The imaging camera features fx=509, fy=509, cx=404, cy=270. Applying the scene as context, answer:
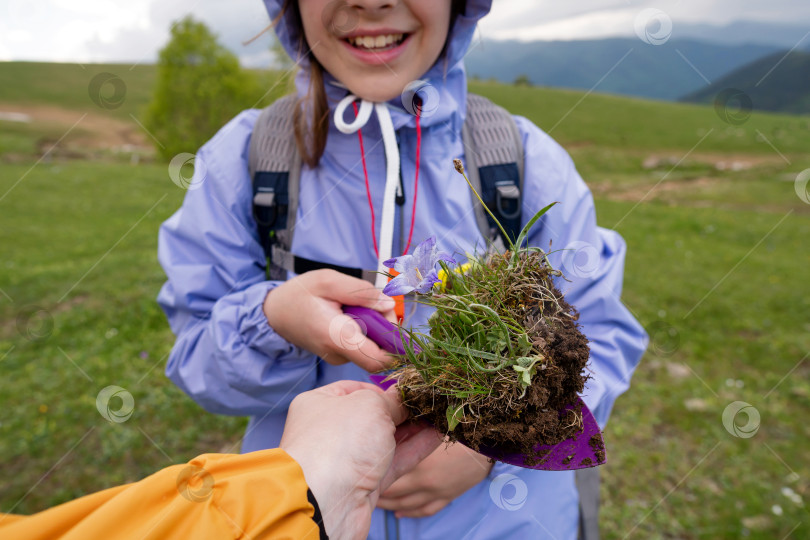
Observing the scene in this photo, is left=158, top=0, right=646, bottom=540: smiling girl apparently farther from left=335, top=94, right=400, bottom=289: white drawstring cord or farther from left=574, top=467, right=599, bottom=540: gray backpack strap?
left=574, top=467, right=599, bottom=540: gray backpack strap

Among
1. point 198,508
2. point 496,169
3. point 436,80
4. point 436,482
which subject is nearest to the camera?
point 198,508

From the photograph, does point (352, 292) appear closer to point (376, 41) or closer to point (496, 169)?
point (496, 169)

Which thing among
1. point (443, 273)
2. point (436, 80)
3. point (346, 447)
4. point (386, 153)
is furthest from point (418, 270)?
point (436, 80)

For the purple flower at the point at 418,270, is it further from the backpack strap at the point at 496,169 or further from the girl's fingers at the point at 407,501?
the girl's fingers at the point at 407,501

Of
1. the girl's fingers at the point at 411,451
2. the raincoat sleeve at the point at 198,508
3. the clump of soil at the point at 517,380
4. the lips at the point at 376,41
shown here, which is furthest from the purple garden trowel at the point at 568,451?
the lips at the point at 376,41

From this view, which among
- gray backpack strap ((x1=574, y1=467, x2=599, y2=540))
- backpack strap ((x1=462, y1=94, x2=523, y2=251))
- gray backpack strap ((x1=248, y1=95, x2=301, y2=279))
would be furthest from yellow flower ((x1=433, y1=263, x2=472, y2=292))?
gray backpack strap ((x1=574, y1=467, x2=599, y2=540))

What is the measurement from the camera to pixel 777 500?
4387 mm

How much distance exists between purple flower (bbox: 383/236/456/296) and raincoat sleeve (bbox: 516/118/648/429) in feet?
2.93

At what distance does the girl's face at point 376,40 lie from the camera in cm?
202

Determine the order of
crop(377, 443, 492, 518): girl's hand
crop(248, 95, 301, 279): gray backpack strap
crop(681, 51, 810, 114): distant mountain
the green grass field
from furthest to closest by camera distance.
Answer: crop(681, 51, 810, 114): distant mountain → the green grass field → crop(248, 95, 301, 279): gray backpack strap → crop(377, 443, 492, 518): girl's hand

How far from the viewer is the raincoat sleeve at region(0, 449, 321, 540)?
3.48 ft

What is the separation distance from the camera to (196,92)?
24.2m

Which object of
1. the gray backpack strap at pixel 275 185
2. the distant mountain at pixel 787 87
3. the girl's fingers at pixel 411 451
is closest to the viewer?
the girl's fingers at pixel 411 451

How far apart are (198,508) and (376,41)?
179 cm
